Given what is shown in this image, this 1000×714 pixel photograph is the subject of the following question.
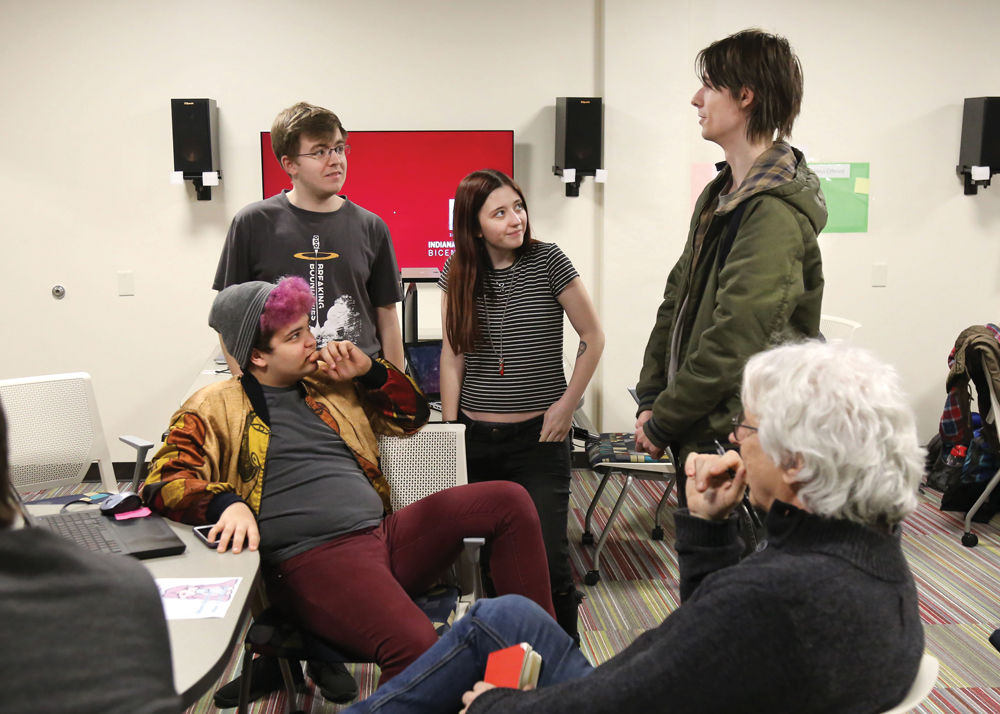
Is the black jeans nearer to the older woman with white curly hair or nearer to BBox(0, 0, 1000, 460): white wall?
the older woman with white curly hair

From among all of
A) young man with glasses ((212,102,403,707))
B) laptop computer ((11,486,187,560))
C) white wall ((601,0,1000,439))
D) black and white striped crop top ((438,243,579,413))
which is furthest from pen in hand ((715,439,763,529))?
white wall ((601,0,1000,439))

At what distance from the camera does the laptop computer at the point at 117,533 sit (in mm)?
1546

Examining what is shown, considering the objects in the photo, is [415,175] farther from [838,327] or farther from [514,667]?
[514,667]

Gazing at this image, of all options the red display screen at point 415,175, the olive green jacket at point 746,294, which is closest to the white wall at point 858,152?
the red display screen at point 415,175

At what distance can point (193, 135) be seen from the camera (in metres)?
4.16

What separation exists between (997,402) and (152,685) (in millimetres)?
3650

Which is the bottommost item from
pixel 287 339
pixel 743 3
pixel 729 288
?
pixel 287 339

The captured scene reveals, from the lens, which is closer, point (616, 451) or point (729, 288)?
point (729, 288)

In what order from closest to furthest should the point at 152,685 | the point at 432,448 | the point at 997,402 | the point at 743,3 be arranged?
the point at 152,685
the point at 432,448
the point at 997,402
the point at 743,3

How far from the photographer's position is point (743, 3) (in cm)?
446

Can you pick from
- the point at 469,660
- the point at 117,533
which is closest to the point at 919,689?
the point at 469,660

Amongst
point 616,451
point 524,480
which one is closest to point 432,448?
point 524,480

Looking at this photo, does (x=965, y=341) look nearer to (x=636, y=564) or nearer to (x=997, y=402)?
(x=997, y=402)

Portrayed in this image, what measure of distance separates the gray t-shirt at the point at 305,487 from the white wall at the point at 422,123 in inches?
104
